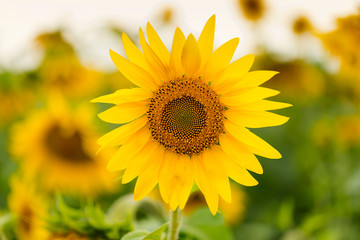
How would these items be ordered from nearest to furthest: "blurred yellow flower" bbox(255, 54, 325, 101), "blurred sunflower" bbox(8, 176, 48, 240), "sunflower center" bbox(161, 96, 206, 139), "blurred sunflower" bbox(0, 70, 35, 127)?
"sunflower center" bbox(161, 96, 206, 139) → "blurred sunflower" bbox(8, 176, 48, 240) → "blurred sunflower" bbox(0, 70, 35, 127) → "blurred yellow flower" bbox(255, 54, 325, 101)

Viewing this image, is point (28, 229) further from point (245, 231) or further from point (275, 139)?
point (275, 139)

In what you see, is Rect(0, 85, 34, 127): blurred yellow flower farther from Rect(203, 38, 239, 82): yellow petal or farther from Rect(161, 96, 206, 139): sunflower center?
Rect(203, 38, 239, 82): yellow petal

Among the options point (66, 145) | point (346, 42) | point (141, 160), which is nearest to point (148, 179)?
point (141, 160)

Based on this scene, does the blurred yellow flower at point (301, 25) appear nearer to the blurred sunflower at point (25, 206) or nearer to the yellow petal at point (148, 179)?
the blurred sunflower at point (25, 206)

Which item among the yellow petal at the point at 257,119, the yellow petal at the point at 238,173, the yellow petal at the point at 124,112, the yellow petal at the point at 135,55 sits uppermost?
the yellow petal at the point at 135,55

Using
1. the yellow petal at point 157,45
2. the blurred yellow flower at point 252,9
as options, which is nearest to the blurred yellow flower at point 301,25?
the blurred yellow flower at point 252,9

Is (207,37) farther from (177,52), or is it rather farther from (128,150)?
(128,150)

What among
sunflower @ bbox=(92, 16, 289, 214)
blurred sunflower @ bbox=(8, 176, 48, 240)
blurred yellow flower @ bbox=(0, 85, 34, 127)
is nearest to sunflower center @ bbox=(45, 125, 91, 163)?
blurred yellow flower @ bbox=(0, 85, 34, 127)
